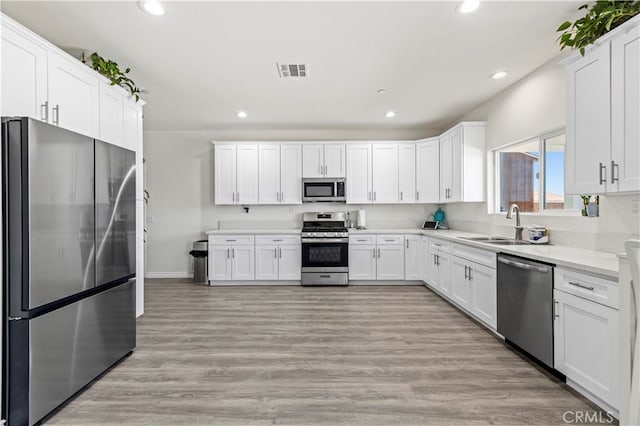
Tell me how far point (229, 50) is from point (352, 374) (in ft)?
9.56

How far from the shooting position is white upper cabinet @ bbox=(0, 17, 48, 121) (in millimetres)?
2002

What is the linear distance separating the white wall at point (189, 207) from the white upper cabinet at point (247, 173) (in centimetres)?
40

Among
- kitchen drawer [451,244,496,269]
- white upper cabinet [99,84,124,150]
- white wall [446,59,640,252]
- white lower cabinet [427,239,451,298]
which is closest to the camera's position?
white wall [446,59,640,252]

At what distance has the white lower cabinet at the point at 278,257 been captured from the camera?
5195mm

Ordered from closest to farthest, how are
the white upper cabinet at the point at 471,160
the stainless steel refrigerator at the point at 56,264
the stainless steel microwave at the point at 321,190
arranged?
the stainless steel refrigerator at the point at 56,264
the white upper cabinet at the point at 471,160
the stainless steel microwave at the point at 321,190

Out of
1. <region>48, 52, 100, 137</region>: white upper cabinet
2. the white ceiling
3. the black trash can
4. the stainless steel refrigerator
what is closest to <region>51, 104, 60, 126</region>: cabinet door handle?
<region>48, 52, 100, 137</region>: white upper cabinet

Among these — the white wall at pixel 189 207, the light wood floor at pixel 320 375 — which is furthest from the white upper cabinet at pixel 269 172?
the light wood floor at pixel 320 375

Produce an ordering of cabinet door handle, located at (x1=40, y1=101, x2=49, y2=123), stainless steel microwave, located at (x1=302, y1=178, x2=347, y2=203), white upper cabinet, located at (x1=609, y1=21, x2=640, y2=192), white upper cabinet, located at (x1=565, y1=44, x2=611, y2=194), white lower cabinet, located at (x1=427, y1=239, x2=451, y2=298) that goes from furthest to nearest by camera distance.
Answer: stainless steel microwave, located at (x1=302, y1=178, x2=347, y2=203)
white lower cabinet, located at (x1=427, y1=239, x2=451, y2=298)
cabinet door handle, located at (x1=40, y1=101, x2=49, y2=123)
white upper cabinet, located at (x1=565, y1=44, x2=611, y2=194)
white upper cabinet, located at (x1=609, y1=21, x2=640, y2=192)

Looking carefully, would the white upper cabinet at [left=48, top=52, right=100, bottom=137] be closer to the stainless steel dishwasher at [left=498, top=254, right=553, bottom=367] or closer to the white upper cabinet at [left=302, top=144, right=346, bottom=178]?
the white upper cabinet at [left=302, top=144, right=346, bottom=178]

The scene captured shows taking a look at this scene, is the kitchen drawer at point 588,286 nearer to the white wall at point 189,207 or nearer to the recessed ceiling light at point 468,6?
the recessed ceiling light at point 468,6

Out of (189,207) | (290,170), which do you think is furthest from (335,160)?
(189,207)

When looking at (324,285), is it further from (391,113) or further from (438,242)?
(391,113)

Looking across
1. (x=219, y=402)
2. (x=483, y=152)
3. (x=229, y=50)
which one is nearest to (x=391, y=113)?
(x=483, y=152)

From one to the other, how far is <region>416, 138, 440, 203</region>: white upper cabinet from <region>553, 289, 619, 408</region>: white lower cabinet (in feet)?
10.5
